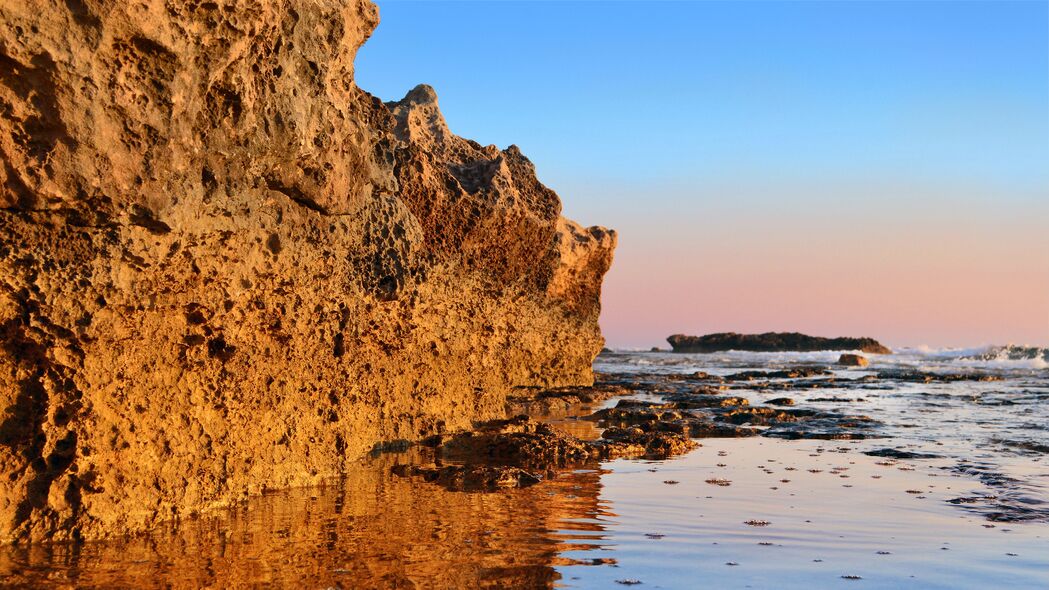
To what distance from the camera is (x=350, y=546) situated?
206 inches

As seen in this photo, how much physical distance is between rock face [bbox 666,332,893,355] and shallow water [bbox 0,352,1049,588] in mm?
59123

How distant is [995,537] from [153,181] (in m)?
6.05

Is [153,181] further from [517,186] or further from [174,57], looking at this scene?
[517,186]

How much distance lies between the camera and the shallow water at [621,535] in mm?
4641

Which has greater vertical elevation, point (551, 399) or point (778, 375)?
point (551, 399)

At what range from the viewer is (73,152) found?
4.82 m

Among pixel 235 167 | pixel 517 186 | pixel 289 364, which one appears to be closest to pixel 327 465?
pixel 289 364

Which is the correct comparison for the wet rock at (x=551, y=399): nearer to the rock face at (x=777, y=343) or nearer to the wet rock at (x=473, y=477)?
the wet rock at (x=473, y=477)

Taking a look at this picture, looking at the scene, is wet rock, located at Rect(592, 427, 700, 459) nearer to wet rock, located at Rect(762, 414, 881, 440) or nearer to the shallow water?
the shallow water

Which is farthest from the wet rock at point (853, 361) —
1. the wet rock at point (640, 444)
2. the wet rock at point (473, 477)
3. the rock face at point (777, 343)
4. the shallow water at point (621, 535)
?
the wet rock at point (473, 477)

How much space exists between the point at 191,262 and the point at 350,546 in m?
2.23

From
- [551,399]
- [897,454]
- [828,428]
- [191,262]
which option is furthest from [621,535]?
[551,399]

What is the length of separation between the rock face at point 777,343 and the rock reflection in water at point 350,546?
2449 inches

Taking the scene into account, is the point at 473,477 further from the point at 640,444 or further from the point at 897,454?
the point at 897,454
